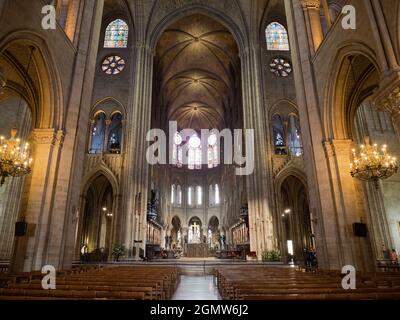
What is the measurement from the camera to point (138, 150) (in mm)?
19734

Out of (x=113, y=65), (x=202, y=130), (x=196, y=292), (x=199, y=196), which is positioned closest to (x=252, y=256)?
(x=196, y=292)

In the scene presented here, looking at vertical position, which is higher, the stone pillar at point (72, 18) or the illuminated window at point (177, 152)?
the illuminated window at point (177, 152)

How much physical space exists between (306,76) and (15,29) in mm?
9777

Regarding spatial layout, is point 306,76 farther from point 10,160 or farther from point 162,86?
point 162,86

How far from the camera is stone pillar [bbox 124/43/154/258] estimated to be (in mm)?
18281

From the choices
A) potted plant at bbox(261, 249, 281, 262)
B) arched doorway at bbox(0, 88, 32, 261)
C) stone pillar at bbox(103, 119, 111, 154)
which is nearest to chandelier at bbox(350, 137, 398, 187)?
potted plant at bbox(261, 249, 281, 262)

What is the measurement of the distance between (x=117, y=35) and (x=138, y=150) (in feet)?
37.6

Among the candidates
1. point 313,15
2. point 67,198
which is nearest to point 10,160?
point 67,198

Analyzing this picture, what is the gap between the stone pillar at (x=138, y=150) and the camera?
18.3 metres

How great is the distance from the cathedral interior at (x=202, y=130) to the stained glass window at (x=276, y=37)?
4.2 inches

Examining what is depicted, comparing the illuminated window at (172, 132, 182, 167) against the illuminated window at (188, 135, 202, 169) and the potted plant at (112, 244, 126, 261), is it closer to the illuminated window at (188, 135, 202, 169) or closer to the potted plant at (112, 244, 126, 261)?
the illuminated window at (188, 135, 202, 169)

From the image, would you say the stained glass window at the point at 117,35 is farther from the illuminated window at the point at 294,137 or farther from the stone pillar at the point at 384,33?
the stone pillar at the point at 384,33

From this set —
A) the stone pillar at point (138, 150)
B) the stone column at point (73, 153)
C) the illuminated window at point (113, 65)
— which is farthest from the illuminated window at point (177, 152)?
the stone column at point (73, 153)

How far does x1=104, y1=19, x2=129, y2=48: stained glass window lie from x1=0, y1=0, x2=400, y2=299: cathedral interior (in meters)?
0.10
